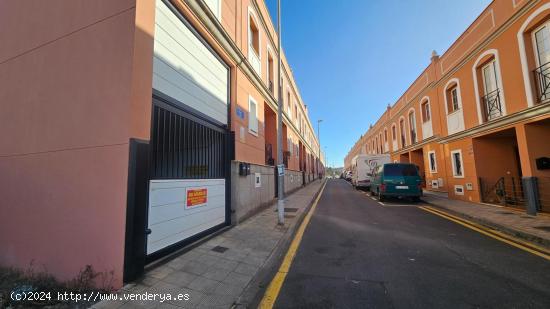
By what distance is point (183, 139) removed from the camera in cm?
511

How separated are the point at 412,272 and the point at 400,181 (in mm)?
9191

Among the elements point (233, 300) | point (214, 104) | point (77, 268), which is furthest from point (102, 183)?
point (214, 104)

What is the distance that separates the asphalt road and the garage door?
236 centimetres

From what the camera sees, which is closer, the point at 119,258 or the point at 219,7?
the point at 119,258

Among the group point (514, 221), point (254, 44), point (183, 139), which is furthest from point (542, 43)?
point (183, 139)

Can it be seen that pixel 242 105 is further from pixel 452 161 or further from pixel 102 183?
pixel 452 161

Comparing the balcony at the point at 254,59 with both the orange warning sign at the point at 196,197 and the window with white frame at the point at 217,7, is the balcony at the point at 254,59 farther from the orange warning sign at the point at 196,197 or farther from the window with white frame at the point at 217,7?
the orange warning sign at the point at 196,197

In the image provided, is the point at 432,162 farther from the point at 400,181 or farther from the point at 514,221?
the point at 514,221

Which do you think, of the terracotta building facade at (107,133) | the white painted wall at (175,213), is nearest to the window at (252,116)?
the terracotta building facade at (107,133)

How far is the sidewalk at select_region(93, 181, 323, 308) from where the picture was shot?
3.01 m

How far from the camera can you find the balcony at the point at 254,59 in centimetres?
938

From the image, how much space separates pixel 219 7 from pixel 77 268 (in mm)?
6968

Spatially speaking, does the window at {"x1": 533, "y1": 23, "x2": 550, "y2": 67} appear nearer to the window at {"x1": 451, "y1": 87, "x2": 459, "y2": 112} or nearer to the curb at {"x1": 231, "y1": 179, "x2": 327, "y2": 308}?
the window at {"x1": 451, "y1": 87, "x2": 459, "y2": 112}

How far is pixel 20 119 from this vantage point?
4.76m
